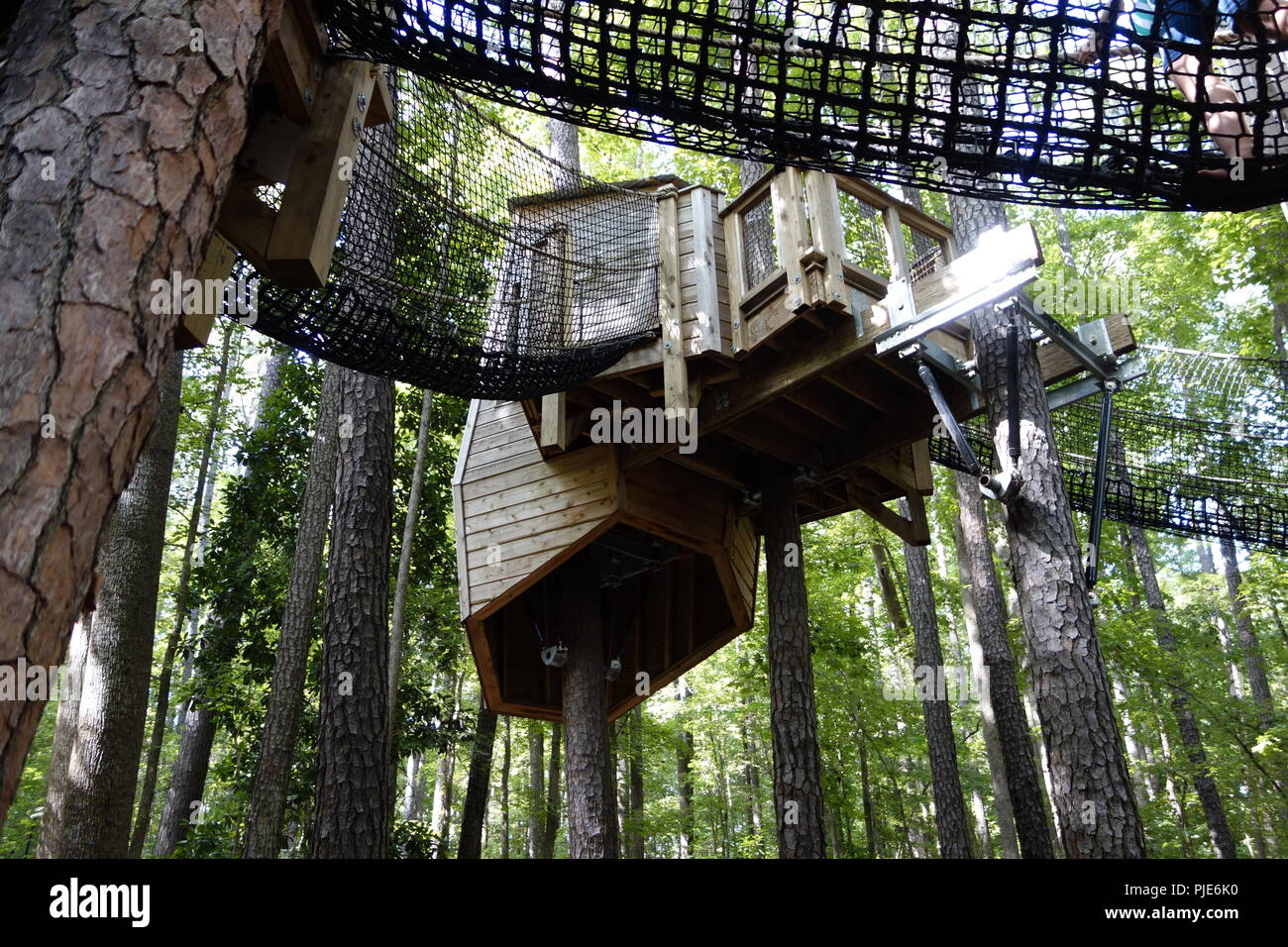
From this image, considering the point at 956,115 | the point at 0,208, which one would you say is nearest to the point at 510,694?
the point at 956,115

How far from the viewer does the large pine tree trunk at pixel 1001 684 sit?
7.32 m

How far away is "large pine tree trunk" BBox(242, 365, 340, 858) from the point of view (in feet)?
18.2

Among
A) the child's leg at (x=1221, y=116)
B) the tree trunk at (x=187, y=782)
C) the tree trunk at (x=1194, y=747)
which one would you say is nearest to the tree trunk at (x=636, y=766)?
the tree trunk at (x=187, y=782)

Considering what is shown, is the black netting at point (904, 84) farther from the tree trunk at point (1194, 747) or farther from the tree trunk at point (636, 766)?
the tree trunk at point (636, 766)

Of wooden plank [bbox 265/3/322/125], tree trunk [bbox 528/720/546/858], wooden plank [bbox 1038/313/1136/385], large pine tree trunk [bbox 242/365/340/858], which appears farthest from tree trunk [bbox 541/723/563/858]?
wooden plank [bbox 265/3/322/125]

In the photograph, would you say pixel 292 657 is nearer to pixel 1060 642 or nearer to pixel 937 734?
pixel 1060 642

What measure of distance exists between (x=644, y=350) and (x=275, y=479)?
15.6 ft

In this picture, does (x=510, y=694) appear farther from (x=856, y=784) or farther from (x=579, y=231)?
(x=856, y=784)

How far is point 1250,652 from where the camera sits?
11.1 metres

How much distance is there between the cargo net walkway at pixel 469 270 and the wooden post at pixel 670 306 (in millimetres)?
72

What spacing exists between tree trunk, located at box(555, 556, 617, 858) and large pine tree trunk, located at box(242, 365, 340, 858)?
1821 mm

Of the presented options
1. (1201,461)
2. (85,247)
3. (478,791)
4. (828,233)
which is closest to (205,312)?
(85,247)

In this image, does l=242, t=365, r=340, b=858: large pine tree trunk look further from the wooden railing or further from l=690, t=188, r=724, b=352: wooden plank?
the wooden railing

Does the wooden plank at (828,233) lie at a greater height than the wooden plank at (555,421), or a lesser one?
greater
